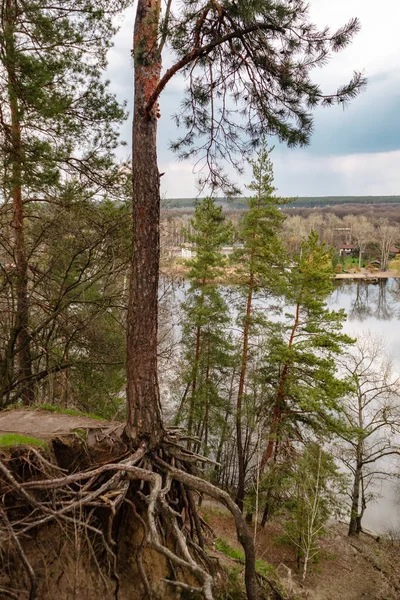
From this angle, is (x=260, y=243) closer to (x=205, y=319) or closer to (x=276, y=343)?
(x=276, y=343)

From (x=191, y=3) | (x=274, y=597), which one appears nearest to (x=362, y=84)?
(x=191, y=3)

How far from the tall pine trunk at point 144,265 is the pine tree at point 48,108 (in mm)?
2036

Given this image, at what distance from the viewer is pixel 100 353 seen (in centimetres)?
671

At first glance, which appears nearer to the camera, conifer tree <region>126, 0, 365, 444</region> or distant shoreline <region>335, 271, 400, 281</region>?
conifer tree <region>126, 0, 365, 444</region>

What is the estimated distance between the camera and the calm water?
525 inches

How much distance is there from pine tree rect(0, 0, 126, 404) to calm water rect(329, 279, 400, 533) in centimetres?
1345

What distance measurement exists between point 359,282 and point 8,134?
40.9m

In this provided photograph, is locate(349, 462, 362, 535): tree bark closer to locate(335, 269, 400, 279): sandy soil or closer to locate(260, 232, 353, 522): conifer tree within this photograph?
locate(260, 232, 353, 522): conifer tree

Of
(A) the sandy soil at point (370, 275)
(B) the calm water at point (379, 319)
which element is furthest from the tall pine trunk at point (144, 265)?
(A) the sandy soil at point (370, 275)

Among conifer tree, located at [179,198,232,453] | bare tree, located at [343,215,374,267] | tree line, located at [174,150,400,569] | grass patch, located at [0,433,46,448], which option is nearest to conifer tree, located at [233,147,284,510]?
tree line, located at [174,150,400,569]

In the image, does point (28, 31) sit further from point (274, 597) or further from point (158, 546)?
point (274, 597)

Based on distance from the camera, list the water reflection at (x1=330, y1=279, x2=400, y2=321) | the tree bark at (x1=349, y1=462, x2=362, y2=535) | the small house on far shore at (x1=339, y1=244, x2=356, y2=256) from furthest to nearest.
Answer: the small house on far shore at (x1=339, y1=244, x2=356, y2=256) → the water reflection at (x1=330, y1=279, x2=400, y2=321) → the tree bark at (x1=349, y1=462, x2=362, y2=535)

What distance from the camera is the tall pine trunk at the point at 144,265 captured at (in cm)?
319

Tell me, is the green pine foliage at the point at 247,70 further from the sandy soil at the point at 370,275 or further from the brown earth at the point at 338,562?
Result: the sandy soil at the point at 370,275
